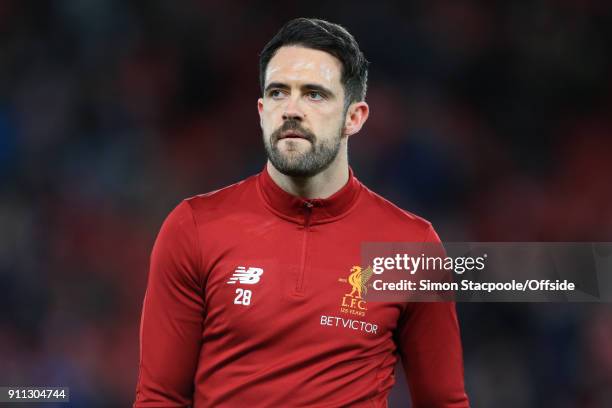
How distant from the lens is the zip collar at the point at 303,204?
2.33 meters

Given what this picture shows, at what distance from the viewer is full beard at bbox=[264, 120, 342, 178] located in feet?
7.34

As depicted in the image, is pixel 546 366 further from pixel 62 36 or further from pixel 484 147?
pixel 62 36

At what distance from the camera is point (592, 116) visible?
4.88 meters

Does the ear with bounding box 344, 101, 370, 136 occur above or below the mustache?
above

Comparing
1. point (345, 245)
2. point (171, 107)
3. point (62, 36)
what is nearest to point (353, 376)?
point (345, 245)

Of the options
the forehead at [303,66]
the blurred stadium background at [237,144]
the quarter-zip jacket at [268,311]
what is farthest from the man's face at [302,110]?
the blurred stadium background at [237,144]

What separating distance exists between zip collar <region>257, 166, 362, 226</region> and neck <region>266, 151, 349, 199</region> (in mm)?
15

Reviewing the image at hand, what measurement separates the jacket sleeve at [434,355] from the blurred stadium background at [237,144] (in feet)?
7.13

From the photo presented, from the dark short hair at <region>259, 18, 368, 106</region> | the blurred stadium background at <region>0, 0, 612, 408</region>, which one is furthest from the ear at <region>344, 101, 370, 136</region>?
the blurred stadium background at <region>0, 0, 612, 408</region>

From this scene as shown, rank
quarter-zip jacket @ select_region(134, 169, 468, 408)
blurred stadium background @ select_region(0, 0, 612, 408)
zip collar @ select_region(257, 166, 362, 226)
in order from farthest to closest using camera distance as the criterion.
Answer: blurred stadium background @ select_region(0, 0, 612, 408) → zip collar @ select_region(257, 166, 362, 226) → quarter-zip jacket @ select_region(134, 169, 468, 408)

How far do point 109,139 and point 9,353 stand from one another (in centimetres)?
123

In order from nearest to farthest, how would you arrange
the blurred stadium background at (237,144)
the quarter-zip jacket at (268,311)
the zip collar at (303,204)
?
the quarter-zip jacket at (268,311)
the zip collar at (303,204)
the blurred stadium background at (237,144)

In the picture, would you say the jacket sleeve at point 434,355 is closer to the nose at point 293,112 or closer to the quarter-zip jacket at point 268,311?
the quarter-zip jacket at point 268,311

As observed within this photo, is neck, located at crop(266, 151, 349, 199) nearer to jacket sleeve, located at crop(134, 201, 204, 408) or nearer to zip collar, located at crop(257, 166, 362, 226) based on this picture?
zip collar, located at crop(257, 166, 362, 226)
